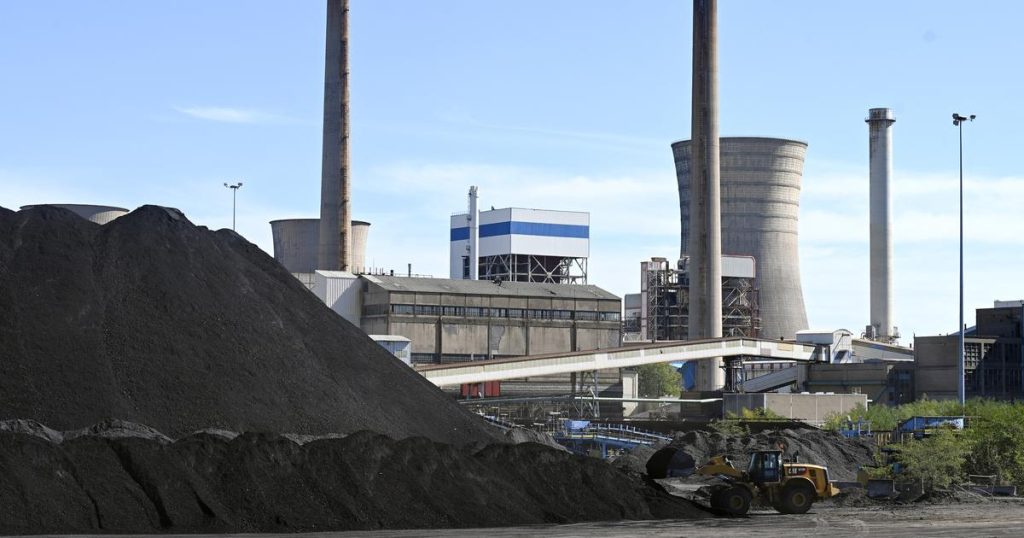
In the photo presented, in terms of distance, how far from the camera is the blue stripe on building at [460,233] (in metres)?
122

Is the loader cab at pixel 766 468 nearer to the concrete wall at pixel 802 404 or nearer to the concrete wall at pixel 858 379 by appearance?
the concrete wall at pixel 802 404

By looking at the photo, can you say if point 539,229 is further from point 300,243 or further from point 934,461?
point 934,461

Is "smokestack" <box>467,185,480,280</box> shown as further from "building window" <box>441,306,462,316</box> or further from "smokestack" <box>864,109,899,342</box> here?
"smokestack" <box>864,109,899,342</box>

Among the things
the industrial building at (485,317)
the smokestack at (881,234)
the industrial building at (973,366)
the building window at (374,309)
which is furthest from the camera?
the smokestack at (881,234)

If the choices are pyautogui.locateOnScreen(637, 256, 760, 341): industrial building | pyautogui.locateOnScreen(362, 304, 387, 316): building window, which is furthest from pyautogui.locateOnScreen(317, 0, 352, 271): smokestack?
pyautogui.locateOnScreen(637, 256, 760, 341): industrial building

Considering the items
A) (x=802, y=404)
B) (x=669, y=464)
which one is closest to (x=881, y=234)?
(x=802, y=404)

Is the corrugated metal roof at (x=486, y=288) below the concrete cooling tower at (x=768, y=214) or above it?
below

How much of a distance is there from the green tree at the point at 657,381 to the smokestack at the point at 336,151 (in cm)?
2582

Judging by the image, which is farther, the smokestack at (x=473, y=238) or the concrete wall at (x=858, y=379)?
the smokestack at (x=473, y=238)

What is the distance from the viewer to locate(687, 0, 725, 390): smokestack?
7894 centimetres

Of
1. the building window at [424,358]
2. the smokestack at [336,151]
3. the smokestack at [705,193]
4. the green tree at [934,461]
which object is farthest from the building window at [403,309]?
the green tree at [934,461]

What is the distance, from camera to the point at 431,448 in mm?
26234

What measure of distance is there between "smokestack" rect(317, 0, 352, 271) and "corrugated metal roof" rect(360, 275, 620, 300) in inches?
141

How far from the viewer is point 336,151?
81688mm
